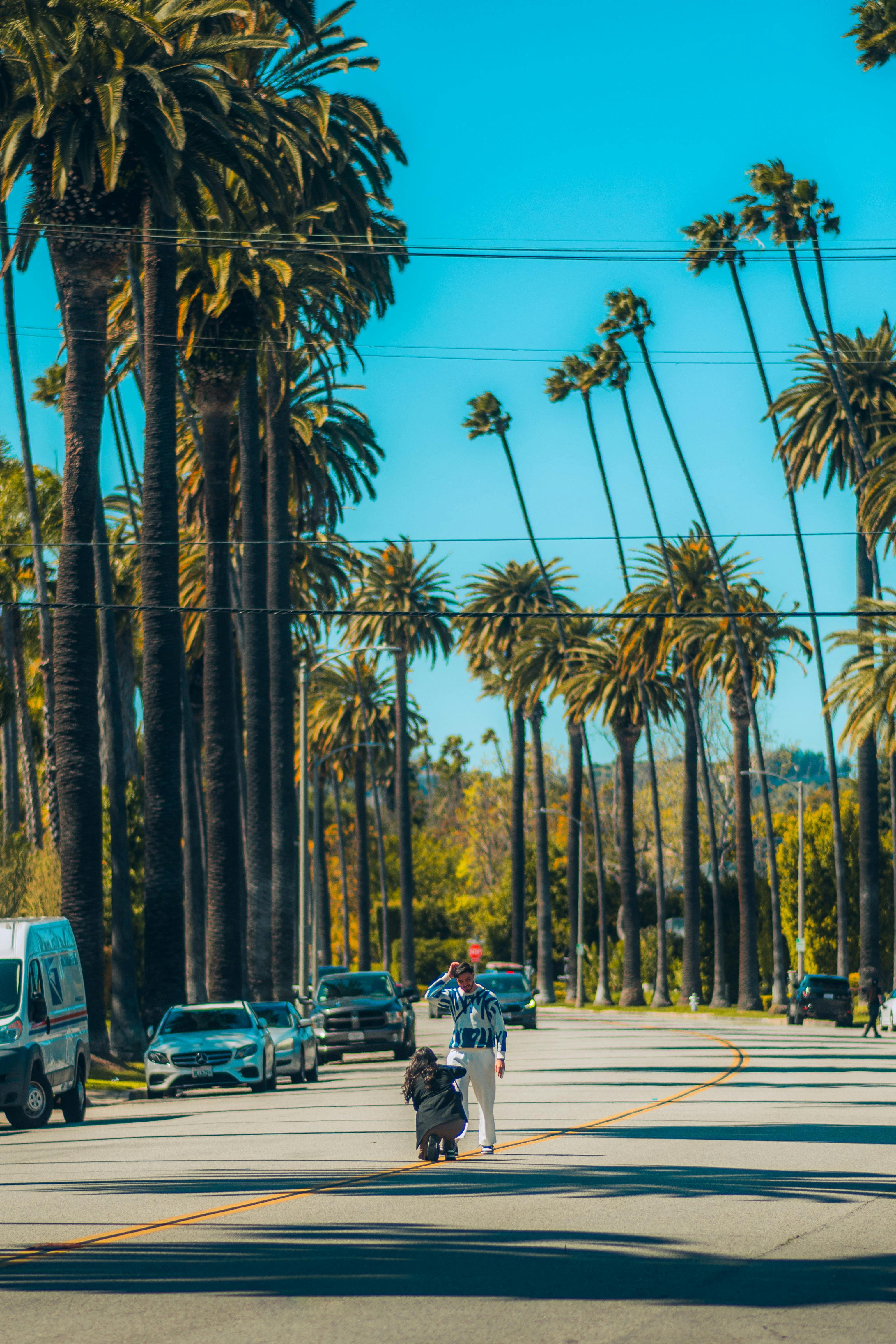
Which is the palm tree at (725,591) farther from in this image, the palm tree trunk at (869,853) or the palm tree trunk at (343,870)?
the palm tree trunk at (343,870)

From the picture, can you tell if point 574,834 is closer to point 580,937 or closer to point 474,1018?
point 580,937

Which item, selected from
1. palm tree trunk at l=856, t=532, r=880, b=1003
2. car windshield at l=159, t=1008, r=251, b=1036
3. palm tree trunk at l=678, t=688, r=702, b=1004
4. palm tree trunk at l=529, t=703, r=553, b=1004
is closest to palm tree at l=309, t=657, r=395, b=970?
palm tree trunk at l=529, t=703, r=553, b=1004

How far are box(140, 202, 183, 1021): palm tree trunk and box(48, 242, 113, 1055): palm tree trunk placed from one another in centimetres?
131

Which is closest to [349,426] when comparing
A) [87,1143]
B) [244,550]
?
[244,550]

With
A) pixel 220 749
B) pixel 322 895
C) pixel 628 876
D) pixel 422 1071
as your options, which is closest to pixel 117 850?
pixel 220 749

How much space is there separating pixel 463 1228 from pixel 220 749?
2629 cm

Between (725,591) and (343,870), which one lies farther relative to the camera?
(343,870)

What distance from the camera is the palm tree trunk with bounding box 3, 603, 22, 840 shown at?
169ft

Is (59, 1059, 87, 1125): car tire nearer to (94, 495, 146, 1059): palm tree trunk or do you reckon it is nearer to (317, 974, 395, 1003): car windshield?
(94, 495, 146, 1059): palm tree trunk

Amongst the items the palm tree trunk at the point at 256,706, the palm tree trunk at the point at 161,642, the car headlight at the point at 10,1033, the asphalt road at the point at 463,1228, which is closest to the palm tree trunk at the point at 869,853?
the palm tree trunk at the point at 256,706

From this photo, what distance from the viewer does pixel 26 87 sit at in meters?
29.4

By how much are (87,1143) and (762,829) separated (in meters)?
82.4

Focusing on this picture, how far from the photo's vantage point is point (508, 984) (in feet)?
166

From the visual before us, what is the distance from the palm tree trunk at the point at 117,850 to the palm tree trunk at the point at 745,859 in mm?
26917
